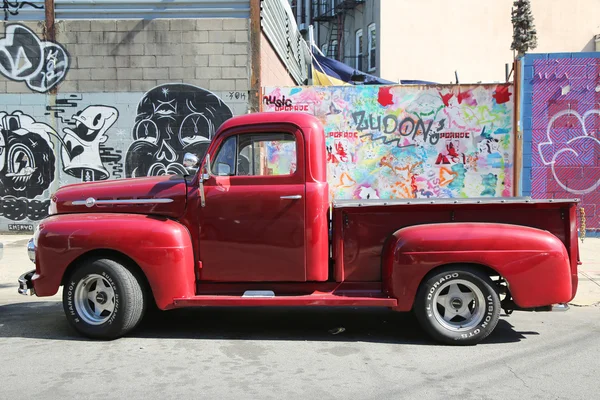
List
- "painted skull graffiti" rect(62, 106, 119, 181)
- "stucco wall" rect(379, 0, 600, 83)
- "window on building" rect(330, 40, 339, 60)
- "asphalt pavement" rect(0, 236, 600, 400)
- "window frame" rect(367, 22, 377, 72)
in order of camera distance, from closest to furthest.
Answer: "asphalt pavement" rect(0, 236, 600, 400), "painted skull graffiti" rect(62, 106, 119, 181), "stucco wall" rect(379, 0, 600, 83), "window frame" rect(367, 22, 377, 72), "window on building" rect(330, 40, 339, 60)

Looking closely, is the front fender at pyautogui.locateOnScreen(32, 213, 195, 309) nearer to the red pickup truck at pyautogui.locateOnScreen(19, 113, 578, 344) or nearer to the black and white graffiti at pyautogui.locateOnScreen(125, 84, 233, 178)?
the red pickup truck at pyautogui.locateOnScreen(19, 113, 578, 344)

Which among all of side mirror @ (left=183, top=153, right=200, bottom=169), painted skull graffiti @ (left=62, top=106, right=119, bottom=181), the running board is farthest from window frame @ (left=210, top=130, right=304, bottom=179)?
painted skull graffiti @ (left=62, top=106, right=119, bottom=181)

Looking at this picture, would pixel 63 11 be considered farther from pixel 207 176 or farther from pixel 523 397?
pixel 523 397

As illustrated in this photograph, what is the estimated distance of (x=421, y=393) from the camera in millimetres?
4211

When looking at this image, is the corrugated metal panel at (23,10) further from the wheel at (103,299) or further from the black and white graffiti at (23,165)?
the wheel at (103,299)

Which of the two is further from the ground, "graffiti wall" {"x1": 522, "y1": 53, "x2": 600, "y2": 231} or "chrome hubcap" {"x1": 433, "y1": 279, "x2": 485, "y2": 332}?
"graffiti wall" {"x1": 522, "y1": 53, "x2": 600, "y2": 231}

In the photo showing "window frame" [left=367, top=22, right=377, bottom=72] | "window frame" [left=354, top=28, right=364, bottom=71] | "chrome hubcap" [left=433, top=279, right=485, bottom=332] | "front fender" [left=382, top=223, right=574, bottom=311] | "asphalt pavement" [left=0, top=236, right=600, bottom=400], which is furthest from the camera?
"window frame" [left=354, top=28, right=364, bottom=71]

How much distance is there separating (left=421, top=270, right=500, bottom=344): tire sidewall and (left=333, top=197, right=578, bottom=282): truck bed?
0.51 metres

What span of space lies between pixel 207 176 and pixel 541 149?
8.34 m

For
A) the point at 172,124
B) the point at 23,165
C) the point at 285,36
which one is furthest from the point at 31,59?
the point at 285,36

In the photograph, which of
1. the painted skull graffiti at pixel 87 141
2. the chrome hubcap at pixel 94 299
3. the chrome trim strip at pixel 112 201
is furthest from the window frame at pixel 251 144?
the painted skull graffiti at pixel 87 141

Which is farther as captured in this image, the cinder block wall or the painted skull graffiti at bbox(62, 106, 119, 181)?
the painted skull graffiti at bbox(62, 106, 119, 181)

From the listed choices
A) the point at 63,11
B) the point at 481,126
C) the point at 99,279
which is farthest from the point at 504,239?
the point at 63,11

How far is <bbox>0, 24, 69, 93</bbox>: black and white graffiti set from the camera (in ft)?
38.3
